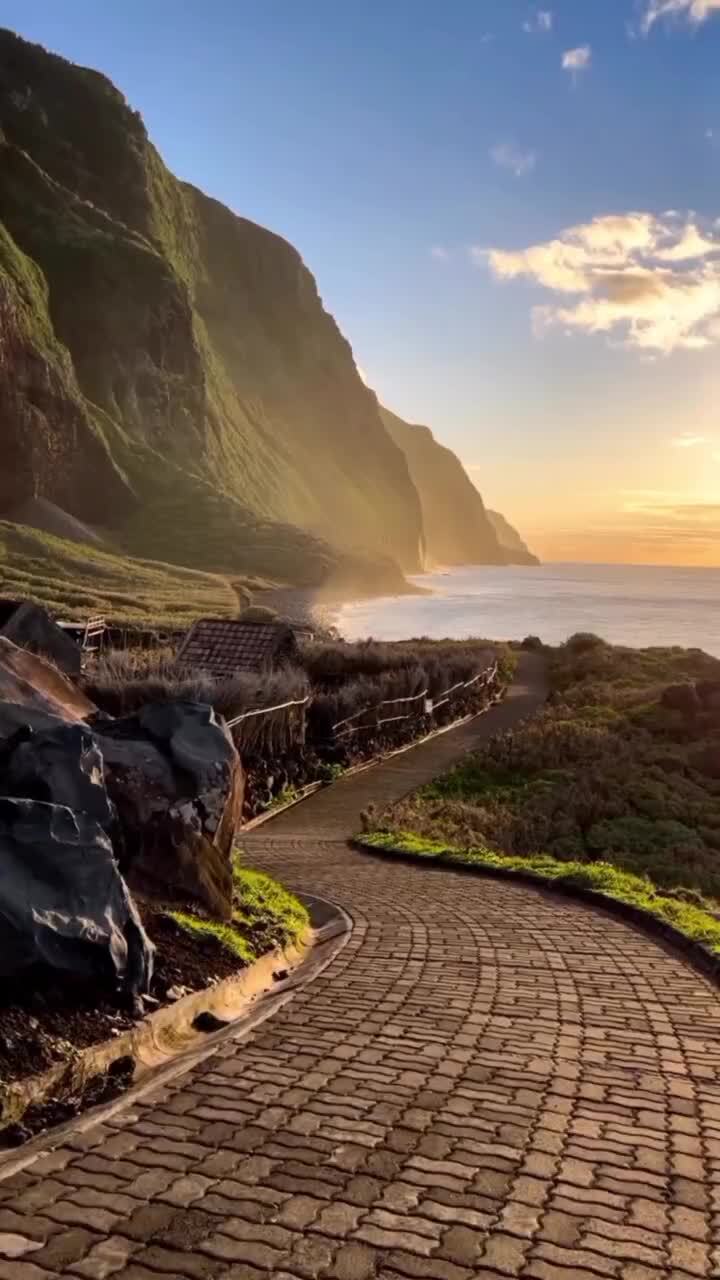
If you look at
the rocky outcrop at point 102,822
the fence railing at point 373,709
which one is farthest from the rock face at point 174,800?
the fence railing at point 373,709

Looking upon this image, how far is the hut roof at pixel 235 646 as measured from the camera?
23047 millimetres

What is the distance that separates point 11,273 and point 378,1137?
86746 mm

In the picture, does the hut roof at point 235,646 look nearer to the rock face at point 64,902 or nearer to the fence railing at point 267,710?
the fence railing at point 267,710

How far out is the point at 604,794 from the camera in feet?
65.2

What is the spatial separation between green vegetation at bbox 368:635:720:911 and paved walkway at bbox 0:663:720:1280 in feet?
21.1

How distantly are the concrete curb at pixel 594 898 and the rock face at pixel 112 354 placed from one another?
66.0 m

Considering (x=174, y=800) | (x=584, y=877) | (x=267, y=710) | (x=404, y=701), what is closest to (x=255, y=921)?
(x=174, y=800)

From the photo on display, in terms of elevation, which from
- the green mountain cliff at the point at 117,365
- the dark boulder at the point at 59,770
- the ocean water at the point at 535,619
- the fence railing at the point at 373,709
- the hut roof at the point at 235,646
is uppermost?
the green mountain cliff at the point at 117,365

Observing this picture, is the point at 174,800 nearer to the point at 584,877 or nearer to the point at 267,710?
the point at 584,877

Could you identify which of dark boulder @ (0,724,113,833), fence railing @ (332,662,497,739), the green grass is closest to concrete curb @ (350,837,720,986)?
the green grass

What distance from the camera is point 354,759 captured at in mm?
20312

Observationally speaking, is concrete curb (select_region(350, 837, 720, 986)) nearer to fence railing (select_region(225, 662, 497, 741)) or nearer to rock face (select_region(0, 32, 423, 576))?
fence railing (select_region(225, 662, 497, 741))

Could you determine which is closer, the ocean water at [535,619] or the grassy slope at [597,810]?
the grassy slope at [597,810]

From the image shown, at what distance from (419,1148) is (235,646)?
64.2 feet
